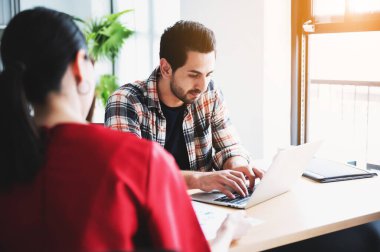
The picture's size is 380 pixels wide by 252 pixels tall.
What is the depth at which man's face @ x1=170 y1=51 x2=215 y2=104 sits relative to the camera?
1.90 meters

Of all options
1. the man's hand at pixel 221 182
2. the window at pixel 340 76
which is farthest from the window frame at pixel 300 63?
the man's hand at pixel 221 182

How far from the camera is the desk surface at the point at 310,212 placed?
47.7 inches

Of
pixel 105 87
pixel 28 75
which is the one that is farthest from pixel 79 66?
pixel 105 87

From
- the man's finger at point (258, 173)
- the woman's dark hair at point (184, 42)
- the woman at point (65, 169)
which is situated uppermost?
the woman's dark hair at point (184, 42)

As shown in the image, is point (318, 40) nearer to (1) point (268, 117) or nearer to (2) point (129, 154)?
(1) point (268, 117)

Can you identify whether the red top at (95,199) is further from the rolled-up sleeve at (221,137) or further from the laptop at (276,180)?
the rolled-up sleeve at (221,137)

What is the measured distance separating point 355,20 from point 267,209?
1524 mm

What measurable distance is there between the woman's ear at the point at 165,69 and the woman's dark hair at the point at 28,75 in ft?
3.77

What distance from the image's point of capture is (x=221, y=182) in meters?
1.52

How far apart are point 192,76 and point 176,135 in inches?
11.0

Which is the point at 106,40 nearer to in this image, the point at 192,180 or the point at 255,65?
the point at 255,65

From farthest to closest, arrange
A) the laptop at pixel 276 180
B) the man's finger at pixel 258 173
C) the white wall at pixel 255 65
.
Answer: the white wall at pixel 255 65, the man's finger at pixel 258 173, the laptop at pixel 276 180

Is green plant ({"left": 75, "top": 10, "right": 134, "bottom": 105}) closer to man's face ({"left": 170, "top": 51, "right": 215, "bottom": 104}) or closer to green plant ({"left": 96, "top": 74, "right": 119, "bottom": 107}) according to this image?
green plant ({"left": 96, "top": 74, "right": 119, "bottom": 107})

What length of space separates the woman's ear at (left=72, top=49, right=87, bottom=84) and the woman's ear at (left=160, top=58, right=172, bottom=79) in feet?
3.81
